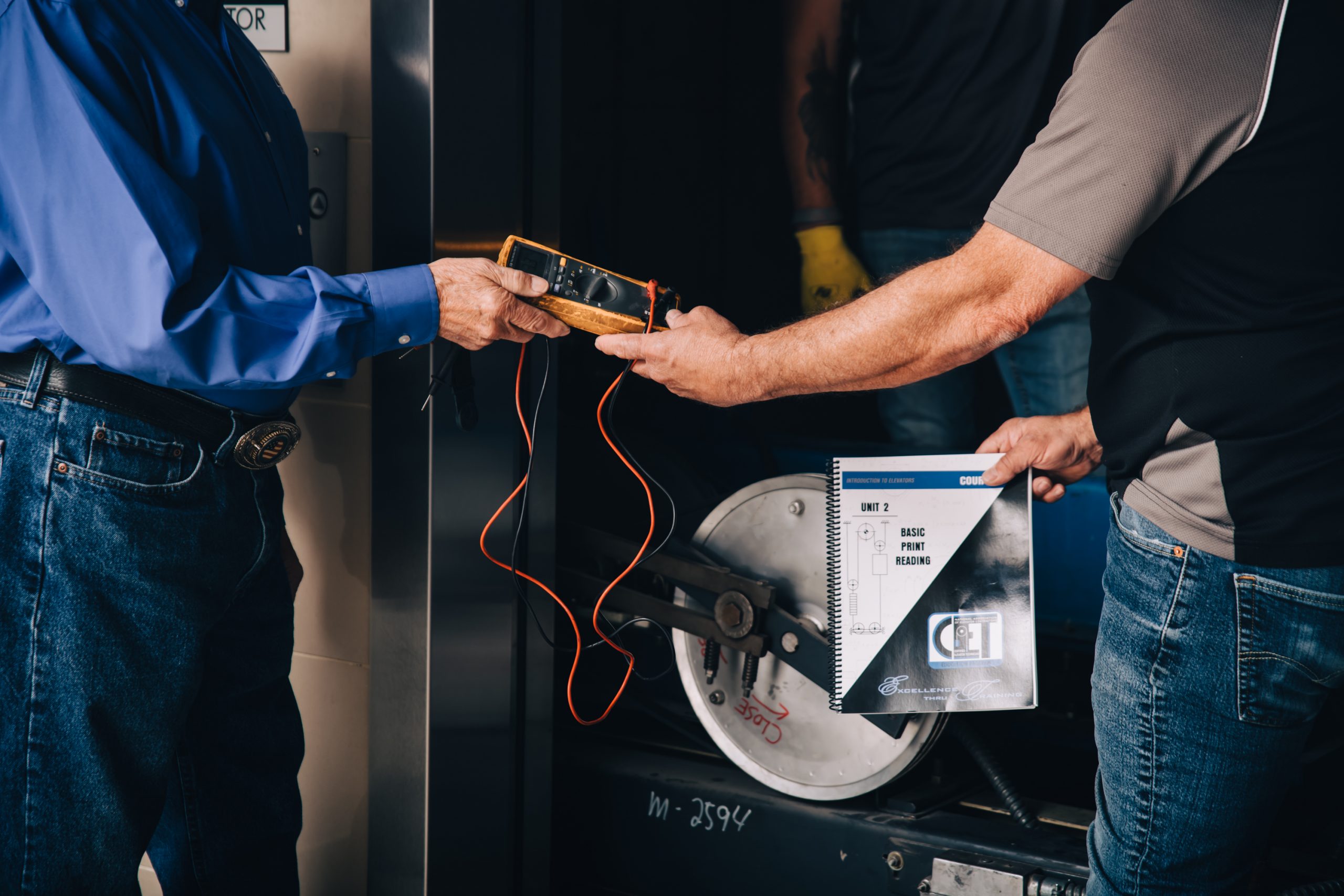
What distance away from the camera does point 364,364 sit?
1733 millimetres

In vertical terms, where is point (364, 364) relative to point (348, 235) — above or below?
below

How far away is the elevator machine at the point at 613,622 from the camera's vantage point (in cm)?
169

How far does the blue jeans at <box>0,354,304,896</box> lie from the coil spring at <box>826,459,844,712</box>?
826 mm

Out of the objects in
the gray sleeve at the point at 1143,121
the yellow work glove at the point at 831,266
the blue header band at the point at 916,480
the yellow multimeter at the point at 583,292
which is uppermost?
the yellow work glove at the point at 831,266

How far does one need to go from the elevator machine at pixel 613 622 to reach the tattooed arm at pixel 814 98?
343 mm

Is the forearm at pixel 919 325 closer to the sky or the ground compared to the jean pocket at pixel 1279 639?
closer to the sky

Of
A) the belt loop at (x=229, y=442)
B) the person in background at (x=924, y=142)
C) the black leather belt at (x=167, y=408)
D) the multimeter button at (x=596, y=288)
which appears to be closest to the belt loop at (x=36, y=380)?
the black leather belt at (x=167, y=408)

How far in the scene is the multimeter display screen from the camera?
1469 mm

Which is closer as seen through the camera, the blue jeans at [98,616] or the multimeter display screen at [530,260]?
the blue jeans at [98,616]

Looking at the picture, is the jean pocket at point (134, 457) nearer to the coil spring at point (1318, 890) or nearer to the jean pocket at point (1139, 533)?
the jean pocket at point (1139, 533)

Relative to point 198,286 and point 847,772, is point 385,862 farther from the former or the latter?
point 198,286

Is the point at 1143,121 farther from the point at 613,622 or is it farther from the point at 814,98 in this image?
the point at 814,98

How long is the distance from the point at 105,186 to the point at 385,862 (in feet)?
3.81

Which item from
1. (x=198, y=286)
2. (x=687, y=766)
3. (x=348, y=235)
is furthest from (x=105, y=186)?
(x=687, y=766)
